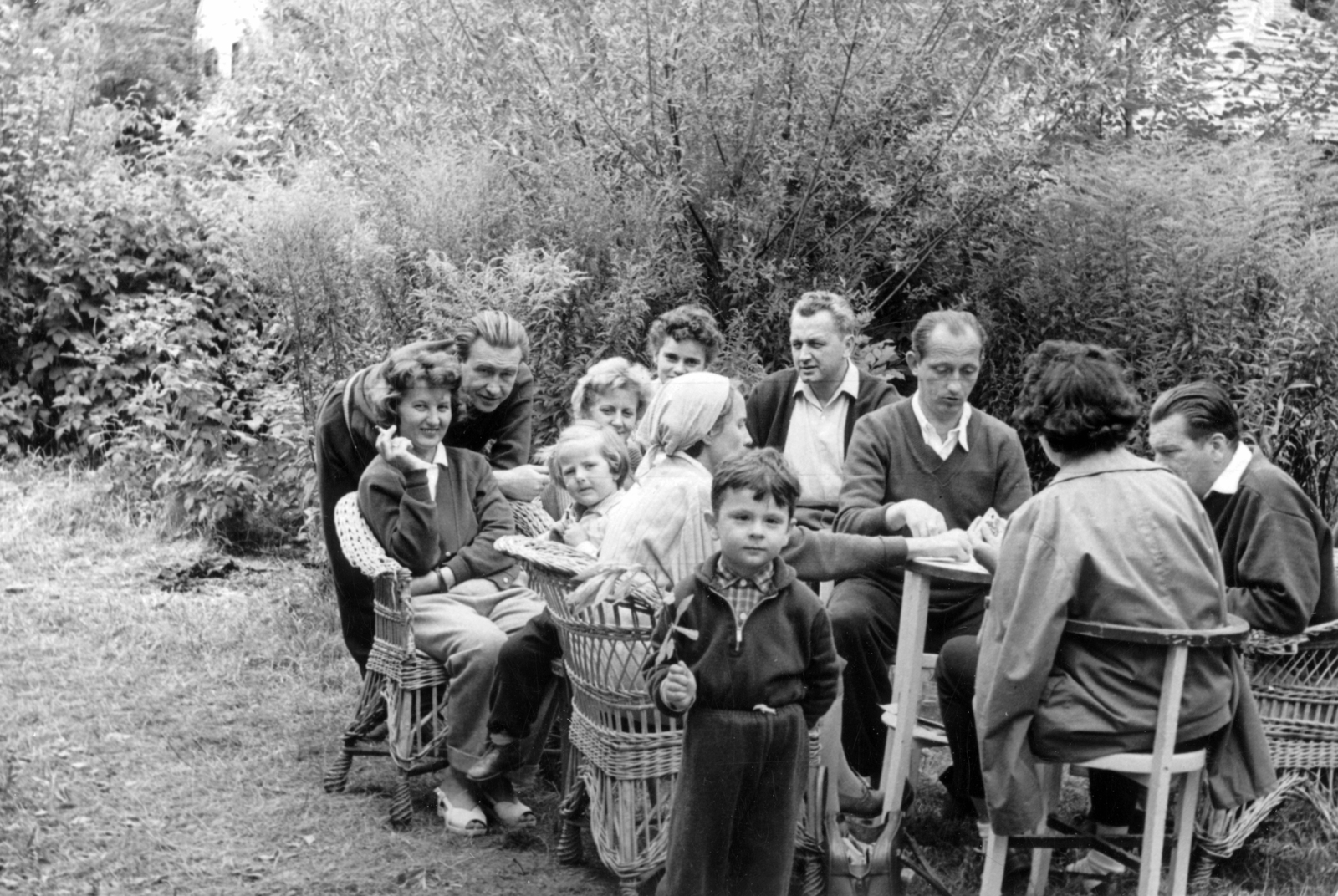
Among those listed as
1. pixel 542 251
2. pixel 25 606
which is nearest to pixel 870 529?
pixel 542 251

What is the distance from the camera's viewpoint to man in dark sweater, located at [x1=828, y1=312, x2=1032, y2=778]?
4.53 m

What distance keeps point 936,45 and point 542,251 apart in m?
2.18

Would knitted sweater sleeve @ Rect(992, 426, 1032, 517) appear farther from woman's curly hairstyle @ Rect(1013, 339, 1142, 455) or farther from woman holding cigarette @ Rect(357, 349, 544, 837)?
woman holding cigarette @ Rect(357, 349, 544, 837)

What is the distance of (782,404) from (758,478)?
6.69 ft

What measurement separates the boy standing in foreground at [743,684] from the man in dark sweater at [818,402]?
1685 millimetres

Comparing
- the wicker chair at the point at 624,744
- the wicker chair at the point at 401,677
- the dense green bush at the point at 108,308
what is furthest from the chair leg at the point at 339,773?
the dense green bush at the point at 108,308

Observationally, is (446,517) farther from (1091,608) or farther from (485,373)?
(1091,608)

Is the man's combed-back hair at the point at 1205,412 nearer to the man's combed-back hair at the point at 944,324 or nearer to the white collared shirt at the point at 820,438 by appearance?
the man's combed-back hair at the point at 944,324

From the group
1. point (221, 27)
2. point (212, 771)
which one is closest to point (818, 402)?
point (212, 771)

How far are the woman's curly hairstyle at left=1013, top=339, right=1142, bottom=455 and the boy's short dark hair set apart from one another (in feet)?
1.78

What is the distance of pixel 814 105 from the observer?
6855 millimetres

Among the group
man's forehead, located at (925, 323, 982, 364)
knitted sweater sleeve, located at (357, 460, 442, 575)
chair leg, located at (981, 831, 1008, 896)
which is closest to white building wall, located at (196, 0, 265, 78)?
knitted sweater sleeve, located at (357, 460, 442, 575)

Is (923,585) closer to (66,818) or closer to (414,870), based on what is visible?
(414,870)

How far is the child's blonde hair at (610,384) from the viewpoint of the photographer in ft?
16.5
